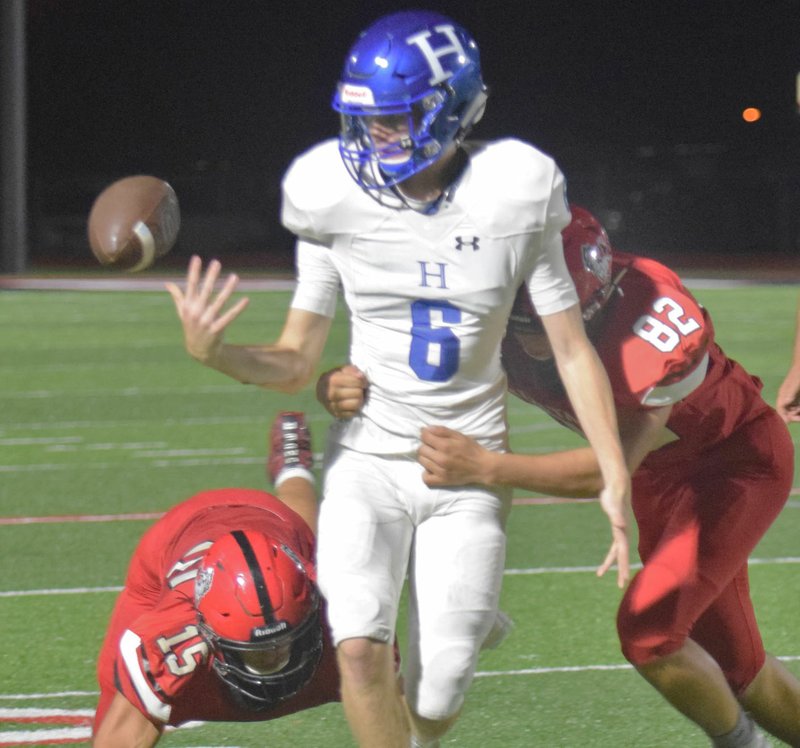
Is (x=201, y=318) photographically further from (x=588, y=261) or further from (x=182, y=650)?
(x=588, y=261)

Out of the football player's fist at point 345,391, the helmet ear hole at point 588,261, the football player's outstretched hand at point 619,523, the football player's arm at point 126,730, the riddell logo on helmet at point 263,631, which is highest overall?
the helmet ear hole at point 588,261

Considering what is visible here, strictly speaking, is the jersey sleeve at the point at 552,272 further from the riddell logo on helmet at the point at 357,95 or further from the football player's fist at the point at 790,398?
the football player's fist at the point at 790,398

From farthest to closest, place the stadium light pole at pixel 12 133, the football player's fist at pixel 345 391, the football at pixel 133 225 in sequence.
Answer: the stadium light pole at pixel 12 133
the football at pixel 133 225
the football player's fist at pixel 345 391

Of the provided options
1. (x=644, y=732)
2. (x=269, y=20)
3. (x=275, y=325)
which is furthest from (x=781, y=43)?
(x=644, y=732)

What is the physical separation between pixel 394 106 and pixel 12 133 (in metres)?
19.0

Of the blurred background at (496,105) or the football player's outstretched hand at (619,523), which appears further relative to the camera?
the blurred background at (496,105)

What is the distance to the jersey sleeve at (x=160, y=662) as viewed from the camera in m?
3.11

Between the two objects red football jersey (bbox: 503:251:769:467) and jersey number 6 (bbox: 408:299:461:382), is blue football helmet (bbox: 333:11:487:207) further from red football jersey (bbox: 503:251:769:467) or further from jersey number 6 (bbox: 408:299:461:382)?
red football jersey (bbox: 503:251:769:467)

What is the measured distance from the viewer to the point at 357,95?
3113 millimetres

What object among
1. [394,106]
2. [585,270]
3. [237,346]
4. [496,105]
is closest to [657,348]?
[585,270]

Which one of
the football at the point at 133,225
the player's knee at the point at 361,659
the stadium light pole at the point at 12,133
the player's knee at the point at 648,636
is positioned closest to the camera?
the player's knee at the point at 361,659

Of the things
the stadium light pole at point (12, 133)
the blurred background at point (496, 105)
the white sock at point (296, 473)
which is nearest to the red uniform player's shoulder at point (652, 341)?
the white sock at point (296, 473)

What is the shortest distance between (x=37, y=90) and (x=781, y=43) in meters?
15.3

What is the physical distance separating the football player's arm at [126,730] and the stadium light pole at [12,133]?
18674 mm
